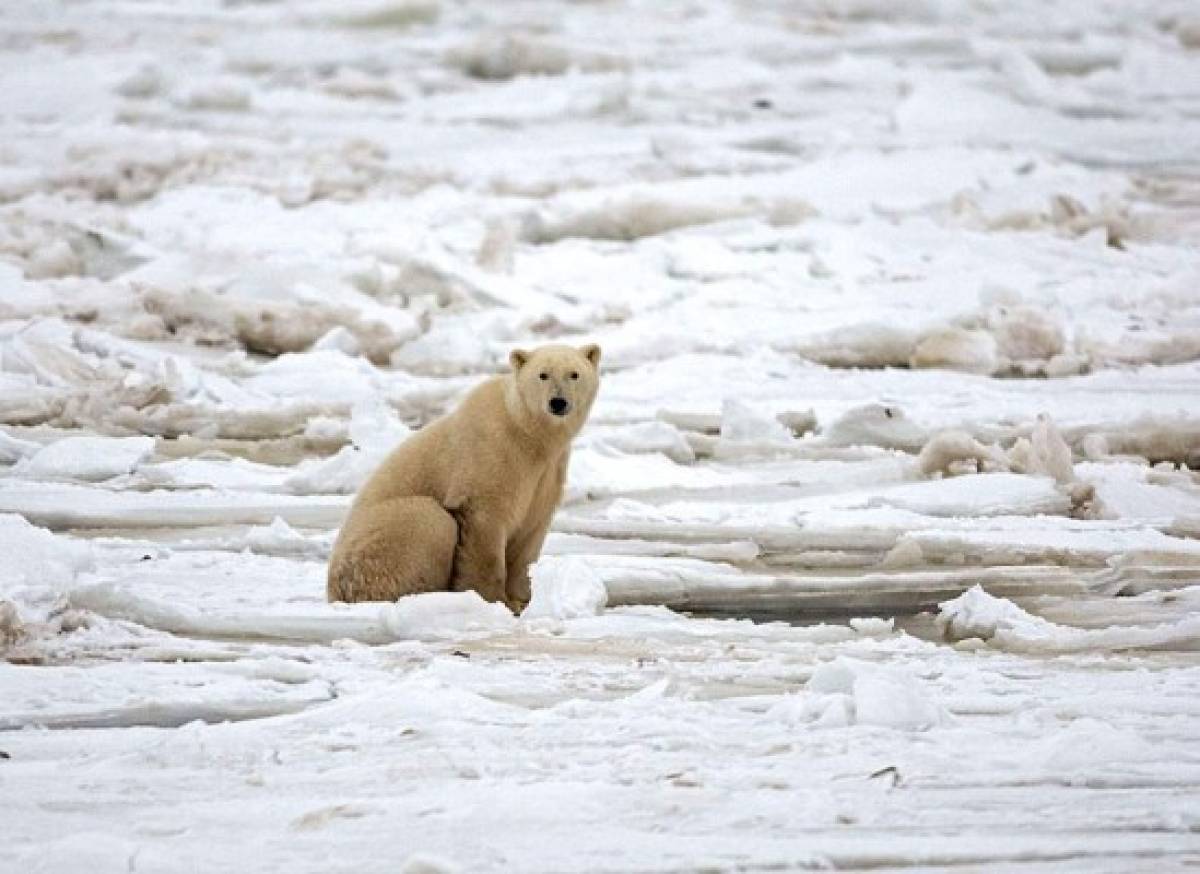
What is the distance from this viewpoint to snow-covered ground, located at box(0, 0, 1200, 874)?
146 inches

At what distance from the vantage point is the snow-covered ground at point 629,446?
372cm

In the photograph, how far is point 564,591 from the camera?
534cm

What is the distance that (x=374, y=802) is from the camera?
3637 millimetres

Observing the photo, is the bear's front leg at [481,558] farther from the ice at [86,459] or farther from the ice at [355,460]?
the ice at [86,459]

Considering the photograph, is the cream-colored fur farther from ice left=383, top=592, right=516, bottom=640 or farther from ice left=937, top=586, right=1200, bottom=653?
ice left=937, top=586, right=1200, bottom=653

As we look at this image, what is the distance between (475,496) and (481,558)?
0.60 feet

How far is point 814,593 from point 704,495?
137 centimetres

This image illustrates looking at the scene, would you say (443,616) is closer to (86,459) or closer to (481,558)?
(481,558)

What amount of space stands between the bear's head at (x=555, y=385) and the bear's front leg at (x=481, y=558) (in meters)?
0.37

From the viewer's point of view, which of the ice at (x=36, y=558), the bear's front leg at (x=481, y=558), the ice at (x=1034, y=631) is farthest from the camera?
the bear's front leg at (x=481, y=558)

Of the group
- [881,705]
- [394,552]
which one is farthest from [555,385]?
[881,705]

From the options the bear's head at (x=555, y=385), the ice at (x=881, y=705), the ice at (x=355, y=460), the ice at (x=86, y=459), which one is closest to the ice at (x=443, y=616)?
the bear's head at (x=555, y=385)

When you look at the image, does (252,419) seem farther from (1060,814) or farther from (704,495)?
(1060,814)

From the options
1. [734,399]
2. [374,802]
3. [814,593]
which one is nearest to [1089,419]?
[734,399]
